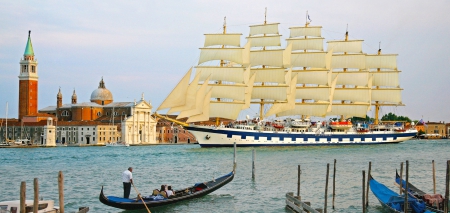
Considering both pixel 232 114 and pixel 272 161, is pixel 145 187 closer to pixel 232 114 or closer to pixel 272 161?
pixel 272 161

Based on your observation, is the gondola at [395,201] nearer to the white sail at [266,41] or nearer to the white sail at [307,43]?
the white sail at [266,41]

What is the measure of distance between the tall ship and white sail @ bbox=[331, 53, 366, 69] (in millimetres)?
89

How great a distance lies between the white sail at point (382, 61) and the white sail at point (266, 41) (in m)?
13.9

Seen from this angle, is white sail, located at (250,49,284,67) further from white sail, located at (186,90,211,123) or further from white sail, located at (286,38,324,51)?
white sail, located at (186,90,211,123)

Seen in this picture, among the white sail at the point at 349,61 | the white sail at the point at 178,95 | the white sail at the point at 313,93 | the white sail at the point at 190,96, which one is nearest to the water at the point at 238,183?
the white sail at the point at 178,95

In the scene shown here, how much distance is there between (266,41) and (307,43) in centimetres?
623

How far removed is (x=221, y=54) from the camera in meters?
69.4

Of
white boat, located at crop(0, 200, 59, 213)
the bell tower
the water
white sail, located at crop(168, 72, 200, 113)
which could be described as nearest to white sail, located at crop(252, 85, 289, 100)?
white sail, located at crop(168, 72, 200, 113)

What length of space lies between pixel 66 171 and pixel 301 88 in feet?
136

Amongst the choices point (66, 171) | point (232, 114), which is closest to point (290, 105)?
point (232, 114)

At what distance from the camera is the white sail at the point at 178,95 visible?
57.6 m

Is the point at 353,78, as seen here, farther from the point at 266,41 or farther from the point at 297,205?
the point at 297,205

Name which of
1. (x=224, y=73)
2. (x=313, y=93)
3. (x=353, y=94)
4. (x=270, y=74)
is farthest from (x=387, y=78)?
(x=224, y=73)

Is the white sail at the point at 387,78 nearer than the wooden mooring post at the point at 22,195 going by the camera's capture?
No
